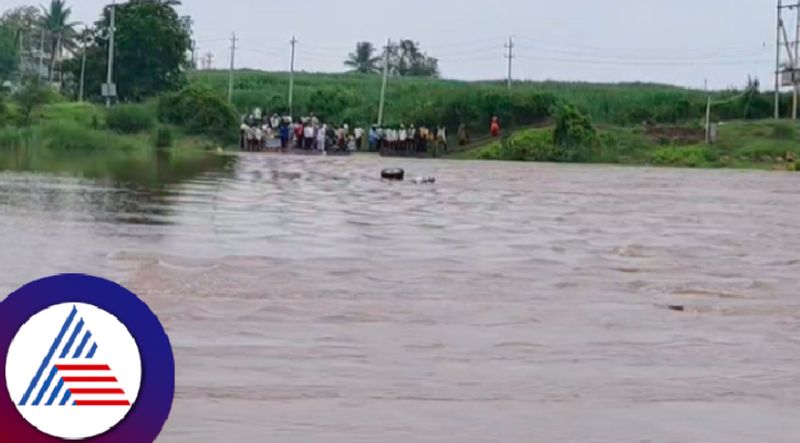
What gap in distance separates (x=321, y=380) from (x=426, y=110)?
184 feet

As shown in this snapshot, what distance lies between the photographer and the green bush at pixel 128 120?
51.2 m

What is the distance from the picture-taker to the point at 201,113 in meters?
55.7

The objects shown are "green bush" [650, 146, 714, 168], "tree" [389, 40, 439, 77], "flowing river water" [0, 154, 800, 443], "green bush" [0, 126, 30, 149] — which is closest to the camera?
"flowing river water" [0, 154, 800, 443]

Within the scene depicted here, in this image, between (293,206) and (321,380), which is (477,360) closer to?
(321,380)

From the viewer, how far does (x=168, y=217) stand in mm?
16156

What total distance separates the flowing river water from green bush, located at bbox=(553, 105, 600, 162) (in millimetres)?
32380

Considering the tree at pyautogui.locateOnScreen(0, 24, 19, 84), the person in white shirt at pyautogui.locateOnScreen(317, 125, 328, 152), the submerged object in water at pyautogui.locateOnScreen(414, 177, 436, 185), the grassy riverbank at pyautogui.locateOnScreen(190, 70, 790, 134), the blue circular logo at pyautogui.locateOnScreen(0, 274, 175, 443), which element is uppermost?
the tree at pyautogui.locateOnScreen(0, 24, 19, 84)

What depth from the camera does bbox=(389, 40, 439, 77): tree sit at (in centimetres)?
11431

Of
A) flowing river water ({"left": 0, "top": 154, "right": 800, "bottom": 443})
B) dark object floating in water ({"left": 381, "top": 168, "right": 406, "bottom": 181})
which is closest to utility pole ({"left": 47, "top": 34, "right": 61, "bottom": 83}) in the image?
dark object floating in water ({"left": 381, "top": 168, "right": 406, "bottom": 181})

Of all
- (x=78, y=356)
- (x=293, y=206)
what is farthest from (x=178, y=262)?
(x=78, y=356)

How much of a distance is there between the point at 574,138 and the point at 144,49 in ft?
76.4

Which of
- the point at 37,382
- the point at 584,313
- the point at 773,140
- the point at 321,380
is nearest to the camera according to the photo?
the point at 37,382

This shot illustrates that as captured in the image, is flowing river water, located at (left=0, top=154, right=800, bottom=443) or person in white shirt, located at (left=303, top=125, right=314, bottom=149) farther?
person in white shirt, located at (left=303, top=125, right=314, bottom=149)

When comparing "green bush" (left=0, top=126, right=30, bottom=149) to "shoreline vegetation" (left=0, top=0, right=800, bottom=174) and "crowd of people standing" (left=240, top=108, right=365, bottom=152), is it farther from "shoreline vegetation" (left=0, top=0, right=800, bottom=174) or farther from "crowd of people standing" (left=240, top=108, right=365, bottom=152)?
"crowd of people standing" (left=240, top=108, right=365, bottom=152)
